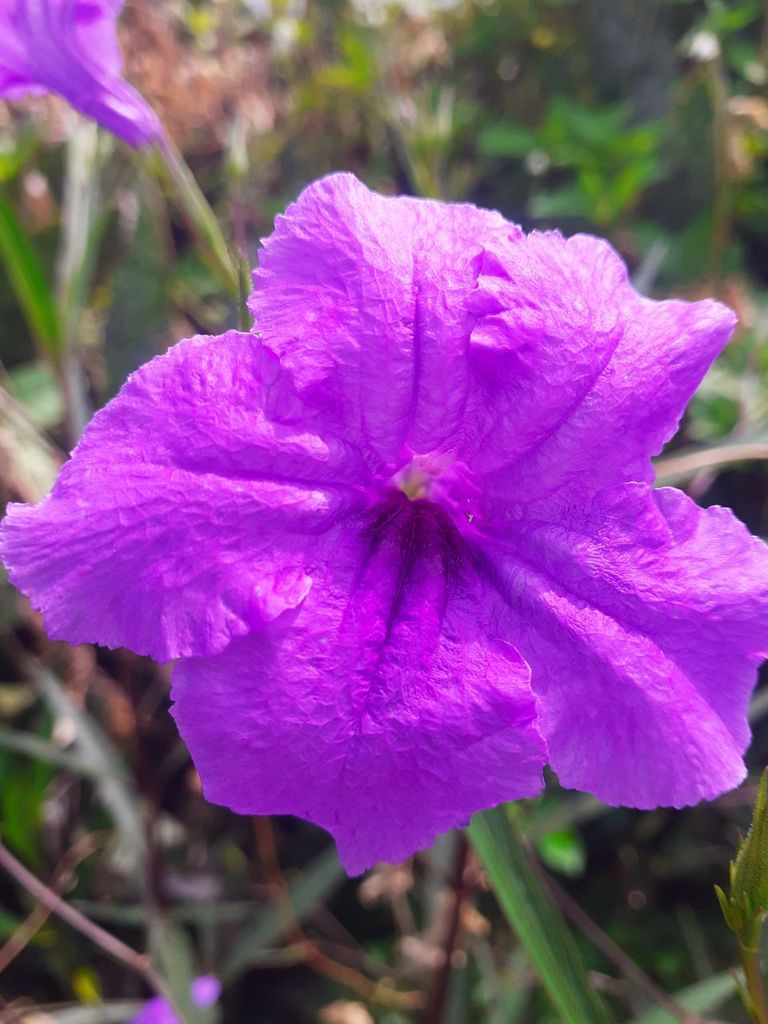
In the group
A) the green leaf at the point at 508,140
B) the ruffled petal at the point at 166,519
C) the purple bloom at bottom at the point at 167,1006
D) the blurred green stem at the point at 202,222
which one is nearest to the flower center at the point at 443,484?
the ruffled petal at the point at 166,519

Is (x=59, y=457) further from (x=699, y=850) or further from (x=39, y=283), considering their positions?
(x=699, y=850)

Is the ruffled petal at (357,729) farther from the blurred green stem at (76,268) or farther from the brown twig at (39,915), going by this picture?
the brown twig at (39,915)

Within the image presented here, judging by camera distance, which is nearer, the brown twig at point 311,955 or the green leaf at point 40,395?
the brown twig at point 311,955

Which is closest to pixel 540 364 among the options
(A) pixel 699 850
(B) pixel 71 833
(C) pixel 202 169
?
(A) pixel 699 850

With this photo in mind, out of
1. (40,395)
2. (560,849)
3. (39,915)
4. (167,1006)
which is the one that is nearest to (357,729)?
(560,849)

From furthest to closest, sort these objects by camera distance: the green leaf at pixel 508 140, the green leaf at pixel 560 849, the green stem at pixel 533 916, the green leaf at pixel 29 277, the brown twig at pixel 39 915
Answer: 1. the green leaf at pixel 508 140
2. the brown twig at pixel 39 915
3. the green leaf at pixel 560 849
4. the green leaf at pixel 29 277
5. the green stem at pixel 533 916

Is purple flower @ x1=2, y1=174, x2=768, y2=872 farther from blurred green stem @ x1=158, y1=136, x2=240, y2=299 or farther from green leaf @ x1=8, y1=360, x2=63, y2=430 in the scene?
green leaf @ x1=8, y1=360, x2=63, y2=430
